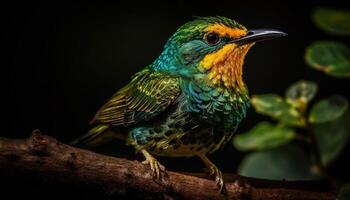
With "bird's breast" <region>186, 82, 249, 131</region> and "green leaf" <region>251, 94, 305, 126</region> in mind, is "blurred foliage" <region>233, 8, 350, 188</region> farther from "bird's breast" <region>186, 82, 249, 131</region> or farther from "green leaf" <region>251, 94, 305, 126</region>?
"bird's breast" <region>186, 82, 249, 131</region>

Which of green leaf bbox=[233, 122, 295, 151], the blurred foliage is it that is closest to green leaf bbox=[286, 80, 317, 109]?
the blurred foliage

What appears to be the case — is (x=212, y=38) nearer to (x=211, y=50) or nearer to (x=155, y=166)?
(x=211, y=50)

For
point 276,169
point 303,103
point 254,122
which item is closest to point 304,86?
point 303,103

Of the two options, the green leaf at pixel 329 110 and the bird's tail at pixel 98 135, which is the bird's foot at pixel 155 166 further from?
the green leaf at pixel 329 110

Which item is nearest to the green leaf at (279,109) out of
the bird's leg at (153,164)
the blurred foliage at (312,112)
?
the blurred foliage at (312,112)

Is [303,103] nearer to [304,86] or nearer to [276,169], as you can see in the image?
[304,86]

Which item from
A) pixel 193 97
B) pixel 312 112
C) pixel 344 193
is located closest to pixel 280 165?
pixel 312 112
